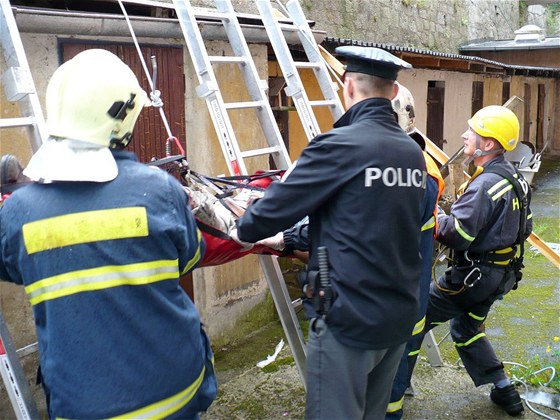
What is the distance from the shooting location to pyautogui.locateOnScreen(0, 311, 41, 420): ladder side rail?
2050 millimetres

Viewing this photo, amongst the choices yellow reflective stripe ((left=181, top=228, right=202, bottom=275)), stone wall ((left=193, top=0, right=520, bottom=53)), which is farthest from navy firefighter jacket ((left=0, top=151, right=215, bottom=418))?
stone wall ((left=193, top=0, right=520, bottom=53))

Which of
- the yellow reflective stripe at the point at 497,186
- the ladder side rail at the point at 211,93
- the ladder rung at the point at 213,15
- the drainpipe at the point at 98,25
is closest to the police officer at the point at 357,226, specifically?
the ladder side rail at the point at 211,93

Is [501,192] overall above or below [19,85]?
below

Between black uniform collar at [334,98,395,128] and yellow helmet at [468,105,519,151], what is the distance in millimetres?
1555

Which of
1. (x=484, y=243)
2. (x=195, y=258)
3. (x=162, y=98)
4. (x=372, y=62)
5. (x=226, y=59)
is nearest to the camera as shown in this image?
(x=195, y=258)

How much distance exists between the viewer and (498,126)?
3.67 m

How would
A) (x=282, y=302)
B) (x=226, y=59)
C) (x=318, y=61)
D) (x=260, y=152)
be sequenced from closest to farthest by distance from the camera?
(x=282, y=302) < (x=260, y=152) < (x=226, y=59) < (x=318, y=61)

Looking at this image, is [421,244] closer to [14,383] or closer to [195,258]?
[195,258]

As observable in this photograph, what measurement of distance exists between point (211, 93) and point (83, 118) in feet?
5.10

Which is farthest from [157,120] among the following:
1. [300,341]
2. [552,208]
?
[552,208]

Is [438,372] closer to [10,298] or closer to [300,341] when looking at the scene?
[300,341]

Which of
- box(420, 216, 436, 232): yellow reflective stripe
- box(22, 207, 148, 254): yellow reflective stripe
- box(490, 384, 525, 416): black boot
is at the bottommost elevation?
box(490, 384, 525, 416): black boot

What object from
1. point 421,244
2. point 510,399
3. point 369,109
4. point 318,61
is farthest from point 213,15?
point 510,399

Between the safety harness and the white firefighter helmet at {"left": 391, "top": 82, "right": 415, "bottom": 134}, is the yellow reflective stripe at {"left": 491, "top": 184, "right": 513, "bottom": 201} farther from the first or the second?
the white firefighter helmet at {"left": 391, "top": 82, "right": 415, "bottom": 134}
